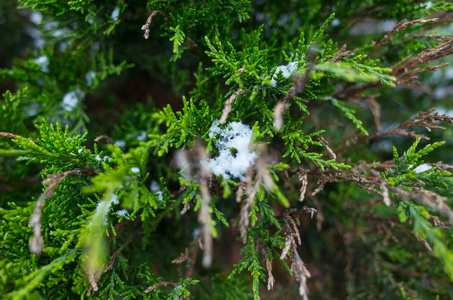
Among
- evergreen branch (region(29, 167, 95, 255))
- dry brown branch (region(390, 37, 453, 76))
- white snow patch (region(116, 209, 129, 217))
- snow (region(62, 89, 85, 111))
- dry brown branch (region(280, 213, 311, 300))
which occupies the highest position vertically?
dry brown branch (region(390, 37, 453, 76))

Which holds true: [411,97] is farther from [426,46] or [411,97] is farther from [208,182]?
[208,182]

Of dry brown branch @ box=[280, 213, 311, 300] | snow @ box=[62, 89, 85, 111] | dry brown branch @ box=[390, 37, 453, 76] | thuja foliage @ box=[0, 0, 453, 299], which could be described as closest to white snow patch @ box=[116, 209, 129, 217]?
thuja foliage @ box=[0, 0, 453, 299]

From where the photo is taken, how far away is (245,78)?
1.37 metres

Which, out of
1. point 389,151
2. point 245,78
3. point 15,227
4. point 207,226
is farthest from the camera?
point 389,151

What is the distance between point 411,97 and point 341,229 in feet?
5.40

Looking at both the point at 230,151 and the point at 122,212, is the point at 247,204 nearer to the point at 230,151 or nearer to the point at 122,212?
the point at 230,151

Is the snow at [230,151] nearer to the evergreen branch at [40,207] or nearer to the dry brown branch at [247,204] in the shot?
the dry brown branch at [247,204]

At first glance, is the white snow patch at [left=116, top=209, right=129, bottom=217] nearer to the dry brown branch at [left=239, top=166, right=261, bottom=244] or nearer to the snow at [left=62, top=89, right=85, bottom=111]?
the dry brown branch at [left=239, top=166, right=261, bottom=244]

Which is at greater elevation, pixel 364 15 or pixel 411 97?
pixel 364 15

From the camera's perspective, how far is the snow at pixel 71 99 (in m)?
1.92

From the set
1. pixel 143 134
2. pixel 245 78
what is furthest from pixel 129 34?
pixel 245 78

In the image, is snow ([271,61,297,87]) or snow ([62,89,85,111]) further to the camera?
snow ([62,89,85,111])

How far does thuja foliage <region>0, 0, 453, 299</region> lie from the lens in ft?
4.04

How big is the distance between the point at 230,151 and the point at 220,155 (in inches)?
2.2
